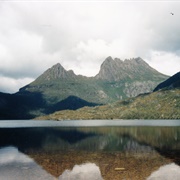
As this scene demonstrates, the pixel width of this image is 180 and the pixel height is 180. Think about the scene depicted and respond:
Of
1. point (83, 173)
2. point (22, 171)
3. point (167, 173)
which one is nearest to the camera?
point (167, 173)

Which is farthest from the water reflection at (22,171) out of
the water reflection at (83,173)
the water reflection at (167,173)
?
the water reflection at (167,173)

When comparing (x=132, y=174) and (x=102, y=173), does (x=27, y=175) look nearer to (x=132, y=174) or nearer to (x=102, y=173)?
(x=102, y=173)

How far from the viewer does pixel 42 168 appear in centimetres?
4653

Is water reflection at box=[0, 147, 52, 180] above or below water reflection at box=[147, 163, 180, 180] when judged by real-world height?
below

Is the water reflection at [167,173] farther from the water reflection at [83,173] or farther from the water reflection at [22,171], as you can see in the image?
the water reflection at [22,171]

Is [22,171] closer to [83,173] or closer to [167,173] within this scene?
[83,173]

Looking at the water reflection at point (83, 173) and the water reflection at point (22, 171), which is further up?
the water reflection at point (83, 173)

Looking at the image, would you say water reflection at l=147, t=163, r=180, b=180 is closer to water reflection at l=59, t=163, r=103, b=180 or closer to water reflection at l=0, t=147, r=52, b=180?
water reflection at l=59, t=163, r=103, b=180

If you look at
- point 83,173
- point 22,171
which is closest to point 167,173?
point 83,173

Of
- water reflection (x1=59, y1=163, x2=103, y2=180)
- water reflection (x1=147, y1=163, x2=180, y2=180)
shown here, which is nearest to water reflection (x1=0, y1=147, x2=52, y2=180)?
water reflection (x1=59, y1=163, x2=103, y2=180)

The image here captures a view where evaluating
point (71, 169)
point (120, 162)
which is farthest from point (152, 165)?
point (71, 169)

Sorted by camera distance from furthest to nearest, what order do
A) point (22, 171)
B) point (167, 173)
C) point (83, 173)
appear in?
point (22, 171)
point (83, 173)
point (167, 173)

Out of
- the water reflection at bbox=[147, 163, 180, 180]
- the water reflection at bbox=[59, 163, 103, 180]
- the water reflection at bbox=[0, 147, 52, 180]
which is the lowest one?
the water reflection at bbox=[0, 147, 52, 180]

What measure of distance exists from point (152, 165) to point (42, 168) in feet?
68.3
